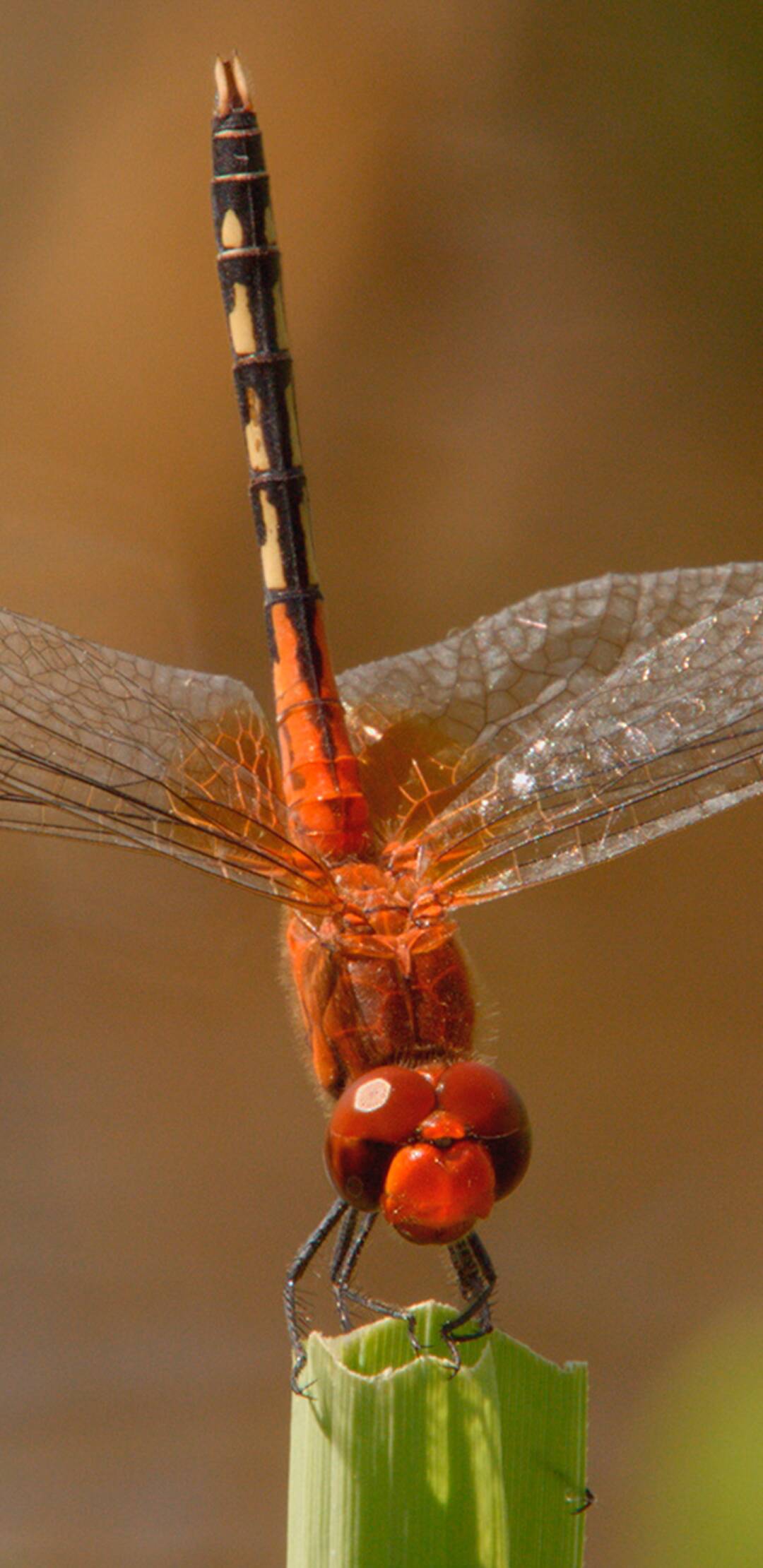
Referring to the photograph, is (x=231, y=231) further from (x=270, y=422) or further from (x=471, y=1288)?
(x=471, y=1288)

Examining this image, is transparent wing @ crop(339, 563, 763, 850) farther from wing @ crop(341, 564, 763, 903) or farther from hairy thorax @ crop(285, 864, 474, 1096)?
hairy thorax @ crop(285, 864, 474, 1096)

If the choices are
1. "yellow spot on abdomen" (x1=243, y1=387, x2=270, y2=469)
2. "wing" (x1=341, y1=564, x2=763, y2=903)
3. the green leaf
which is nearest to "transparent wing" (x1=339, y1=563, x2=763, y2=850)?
"wing" (x1=341, y1=564, x2=763, y2=903)

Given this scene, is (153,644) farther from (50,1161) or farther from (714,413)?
(714,413)

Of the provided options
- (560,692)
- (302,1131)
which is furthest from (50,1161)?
(560,692)

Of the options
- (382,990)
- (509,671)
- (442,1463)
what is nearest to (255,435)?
(509,671)

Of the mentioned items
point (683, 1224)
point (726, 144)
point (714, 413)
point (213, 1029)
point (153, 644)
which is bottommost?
point (683, 1224)
